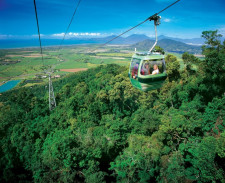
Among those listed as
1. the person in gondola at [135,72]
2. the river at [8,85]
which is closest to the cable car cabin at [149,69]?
the person in gondola at [135,72]

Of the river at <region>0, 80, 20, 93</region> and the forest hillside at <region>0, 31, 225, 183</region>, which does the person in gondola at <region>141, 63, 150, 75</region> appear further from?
the river at <region>0, 80, 20, 93</region>

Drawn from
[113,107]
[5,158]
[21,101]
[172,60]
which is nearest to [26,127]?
[5,158]

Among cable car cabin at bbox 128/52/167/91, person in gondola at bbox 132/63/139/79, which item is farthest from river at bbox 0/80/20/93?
cable car cabin at bbox 128/52/167/91

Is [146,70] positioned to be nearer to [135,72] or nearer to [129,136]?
[135,72]

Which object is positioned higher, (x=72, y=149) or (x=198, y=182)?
(x=72, y=149)

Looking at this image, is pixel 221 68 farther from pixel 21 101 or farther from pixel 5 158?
pixel 21 101

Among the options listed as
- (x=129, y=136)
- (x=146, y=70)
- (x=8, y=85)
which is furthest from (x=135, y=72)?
(x=8, y=85)

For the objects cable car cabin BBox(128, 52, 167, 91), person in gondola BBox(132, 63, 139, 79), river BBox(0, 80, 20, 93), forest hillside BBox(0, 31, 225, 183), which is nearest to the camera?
cable car cabin BBox(128, 52, 167, 91)

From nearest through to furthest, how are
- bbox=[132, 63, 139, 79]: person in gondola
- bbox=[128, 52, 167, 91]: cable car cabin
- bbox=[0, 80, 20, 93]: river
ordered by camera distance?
bbox=[128, 52, 167, 91]: cable car cabin
bbox=[132, 63, 139, 79]: person in gondola
bbox=[0, 80, 20, 93]: river
